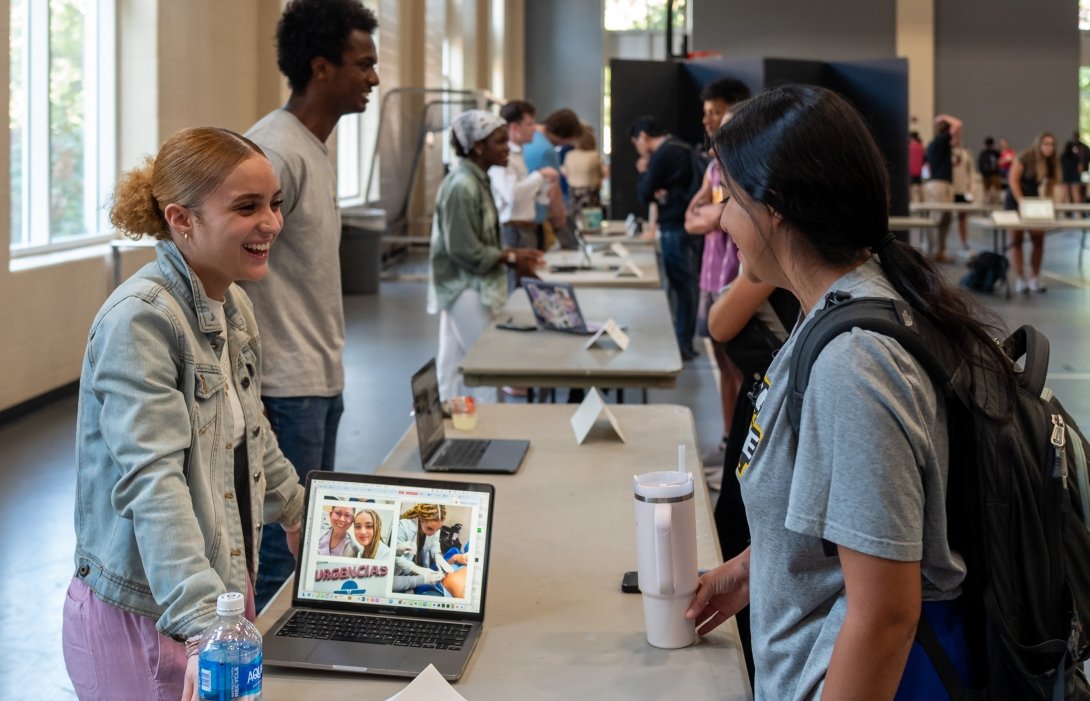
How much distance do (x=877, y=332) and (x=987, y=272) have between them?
35.8 ft

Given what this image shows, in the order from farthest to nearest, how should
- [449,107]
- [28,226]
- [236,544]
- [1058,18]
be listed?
1. [1058,18]
2. [449,107]
3. [28,226]
4. [236,544]

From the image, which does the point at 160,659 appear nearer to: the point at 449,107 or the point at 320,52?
the point at 320,52

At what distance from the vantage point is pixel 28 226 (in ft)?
21.1

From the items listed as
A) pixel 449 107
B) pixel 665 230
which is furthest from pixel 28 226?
pixel 449 107

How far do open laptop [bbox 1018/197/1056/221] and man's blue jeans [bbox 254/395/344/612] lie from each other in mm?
10227

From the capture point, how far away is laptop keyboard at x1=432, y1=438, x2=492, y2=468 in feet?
8.43

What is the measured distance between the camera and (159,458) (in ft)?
4.92

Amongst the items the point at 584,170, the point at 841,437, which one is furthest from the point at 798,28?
the point at 841,437

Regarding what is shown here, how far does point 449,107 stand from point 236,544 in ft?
40.1

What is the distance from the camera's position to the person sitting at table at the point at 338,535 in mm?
1698

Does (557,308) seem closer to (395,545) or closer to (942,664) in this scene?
(395,545)

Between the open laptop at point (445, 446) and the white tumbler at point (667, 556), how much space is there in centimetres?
95

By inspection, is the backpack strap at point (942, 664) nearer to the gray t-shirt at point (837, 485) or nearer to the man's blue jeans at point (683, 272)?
the gray t-shirt at point (837, 485)

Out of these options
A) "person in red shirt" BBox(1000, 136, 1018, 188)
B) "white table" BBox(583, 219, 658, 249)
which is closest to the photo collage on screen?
"white table" BBox(583, 219, 658, 249)
